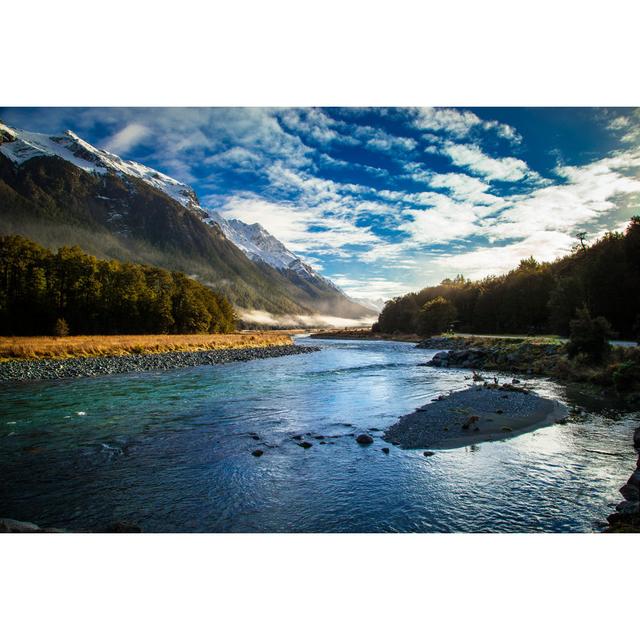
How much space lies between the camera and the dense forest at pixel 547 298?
3044cm

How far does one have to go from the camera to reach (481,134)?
11555mm

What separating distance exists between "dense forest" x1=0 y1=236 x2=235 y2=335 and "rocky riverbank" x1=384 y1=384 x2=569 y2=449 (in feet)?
141

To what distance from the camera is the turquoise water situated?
6.03 meters

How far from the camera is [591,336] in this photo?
767 inches

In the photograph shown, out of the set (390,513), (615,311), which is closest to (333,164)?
(390,513)

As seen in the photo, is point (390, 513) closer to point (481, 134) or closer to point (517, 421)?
point (517, 421)

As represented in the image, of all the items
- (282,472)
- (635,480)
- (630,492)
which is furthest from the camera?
(282,472)

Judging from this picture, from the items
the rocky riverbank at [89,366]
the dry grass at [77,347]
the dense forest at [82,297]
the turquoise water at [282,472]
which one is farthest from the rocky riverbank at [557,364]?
the dense forest at [82,297]

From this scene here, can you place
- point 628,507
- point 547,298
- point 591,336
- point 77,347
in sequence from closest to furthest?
point 628,507 → point 591,336 → point 77,347 → point 547,298

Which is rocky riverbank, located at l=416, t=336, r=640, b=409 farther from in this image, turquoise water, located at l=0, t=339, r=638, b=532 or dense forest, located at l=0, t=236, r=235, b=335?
dense forest, located at l=0, t=236, r=235, b=335

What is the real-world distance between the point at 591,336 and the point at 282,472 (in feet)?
63.5

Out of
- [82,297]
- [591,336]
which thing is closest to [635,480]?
[591,336]

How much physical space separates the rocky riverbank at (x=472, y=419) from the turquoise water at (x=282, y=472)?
63cm

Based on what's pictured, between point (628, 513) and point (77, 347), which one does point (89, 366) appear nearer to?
point (77, 347)
